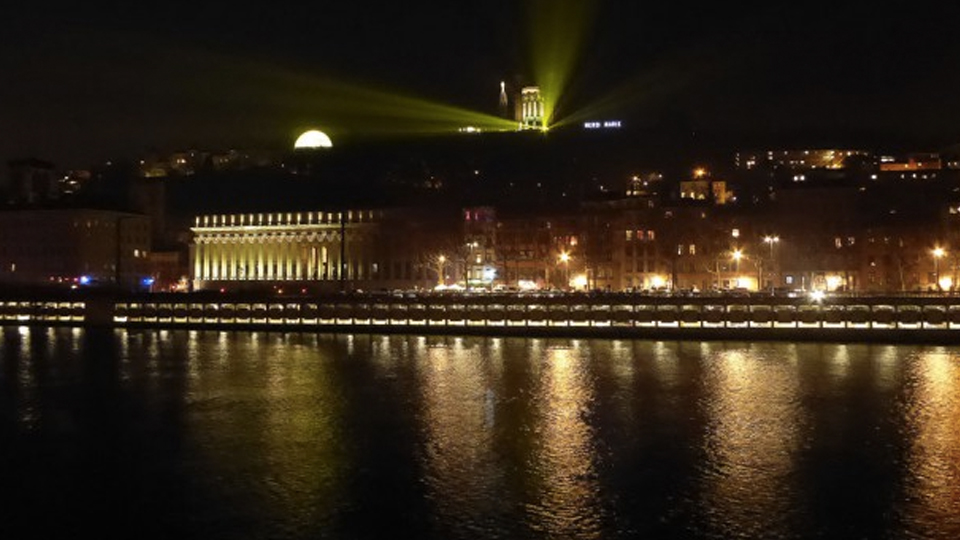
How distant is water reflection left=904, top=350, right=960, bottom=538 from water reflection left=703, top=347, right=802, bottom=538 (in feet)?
5.36

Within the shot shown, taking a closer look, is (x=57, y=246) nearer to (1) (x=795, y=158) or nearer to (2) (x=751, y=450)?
(1) (x=795, y=158)

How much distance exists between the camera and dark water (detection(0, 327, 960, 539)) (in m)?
12.5

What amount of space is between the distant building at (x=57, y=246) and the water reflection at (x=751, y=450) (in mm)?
121962

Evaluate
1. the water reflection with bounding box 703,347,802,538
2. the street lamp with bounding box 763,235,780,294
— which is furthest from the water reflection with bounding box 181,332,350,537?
the street lamp with bounding box 763,235,780,294

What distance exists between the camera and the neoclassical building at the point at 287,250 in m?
142

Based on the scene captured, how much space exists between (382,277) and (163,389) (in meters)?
113

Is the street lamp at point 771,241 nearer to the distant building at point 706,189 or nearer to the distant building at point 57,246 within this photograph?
the distant building at point 706,189

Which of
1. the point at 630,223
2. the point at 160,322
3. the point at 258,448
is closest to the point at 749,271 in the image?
the point at 630,223

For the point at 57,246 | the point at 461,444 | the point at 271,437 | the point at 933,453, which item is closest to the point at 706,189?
the point at 57,246

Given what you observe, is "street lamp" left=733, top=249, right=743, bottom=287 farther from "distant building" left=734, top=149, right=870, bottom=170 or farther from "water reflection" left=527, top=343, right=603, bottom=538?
"water reflection" left=527, top=343, right=603, bottom=538

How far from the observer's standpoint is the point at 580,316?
45.3m

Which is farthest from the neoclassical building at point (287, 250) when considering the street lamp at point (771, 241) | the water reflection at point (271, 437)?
the water reflection at point (271, 437)

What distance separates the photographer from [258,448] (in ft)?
56.7

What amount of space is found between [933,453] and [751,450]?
3041mm
